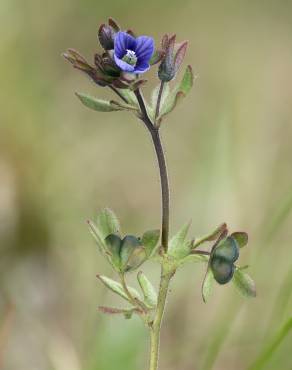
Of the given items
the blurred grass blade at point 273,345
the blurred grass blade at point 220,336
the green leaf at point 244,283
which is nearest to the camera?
the green leaf at point 244,283

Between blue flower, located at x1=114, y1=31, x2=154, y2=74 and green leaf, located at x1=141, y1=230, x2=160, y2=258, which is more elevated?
blue flower, located at x1=114, y1=31, x2=154, y2=74

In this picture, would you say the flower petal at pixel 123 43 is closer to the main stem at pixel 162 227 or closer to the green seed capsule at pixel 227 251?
the main stem at pixel 162 227

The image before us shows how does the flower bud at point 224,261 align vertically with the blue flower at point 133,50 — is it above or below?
below

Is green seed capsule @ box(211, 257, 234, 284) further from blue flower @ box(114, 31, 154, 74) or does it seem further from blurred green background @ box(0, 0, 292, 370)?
blurred green background @ box(0, 0, 292, 370)

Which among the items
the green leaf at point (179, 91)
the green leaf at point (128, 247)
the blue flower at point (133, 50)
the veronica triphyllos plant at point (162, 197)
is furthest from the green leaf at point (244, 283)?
the blue flower at point (133, 50)

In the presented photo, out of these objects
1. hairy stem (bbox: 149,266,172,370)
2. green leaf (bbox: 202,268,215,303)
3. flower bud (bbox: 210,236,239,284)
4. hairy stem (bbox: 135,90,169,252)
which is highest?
hairy stem (bbox: 135,90,169,252)

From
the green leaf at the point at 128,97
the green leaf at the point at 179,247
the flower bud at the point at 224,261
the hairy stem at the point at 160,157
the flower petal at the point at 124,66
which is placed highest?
the flower petal at the point at 124,66

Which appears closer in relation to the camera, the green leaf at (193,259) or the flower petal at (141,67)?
the flower petal at (141,67)

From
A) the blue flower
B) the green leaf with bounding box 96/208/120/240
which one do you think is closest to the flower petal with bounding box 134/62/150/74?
the blue flower
